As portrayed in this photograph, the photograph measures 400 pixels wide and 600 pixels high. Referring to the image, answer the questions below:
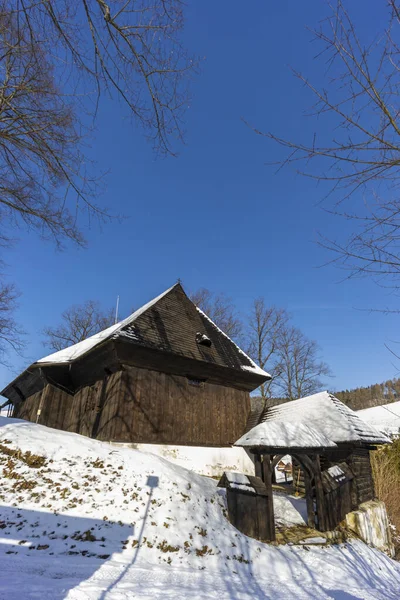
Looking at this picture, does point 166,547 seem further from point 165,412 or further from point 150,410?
point 165,412

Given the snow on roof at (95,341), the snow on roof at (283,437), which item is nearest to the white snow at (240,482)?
the snow on roof at (283,437)

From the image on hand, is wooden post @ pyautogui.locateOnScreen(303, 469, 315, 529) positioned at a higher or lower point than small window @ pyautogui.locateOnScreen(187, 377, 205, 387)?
lower

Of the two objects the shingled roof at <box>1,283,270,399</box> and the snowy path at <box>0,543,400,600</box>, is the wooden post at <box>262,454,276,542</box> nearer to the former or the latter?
the snowy path at <box>0,543,400,600</box>

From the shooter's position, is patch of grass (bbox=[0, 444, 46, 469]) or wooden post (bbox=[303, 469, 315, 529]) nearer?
patch of grass (bbox=[0, 444, 46, 469])

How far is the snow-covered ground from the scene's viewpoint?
4715mm

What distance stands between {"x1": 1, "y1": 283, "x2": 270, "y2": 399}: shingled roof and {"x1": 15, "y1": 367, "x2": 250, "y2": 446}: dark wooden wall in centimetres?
88

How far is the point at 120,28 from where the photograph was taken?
3621 mm

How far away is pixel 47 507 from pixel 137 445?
4.95 m

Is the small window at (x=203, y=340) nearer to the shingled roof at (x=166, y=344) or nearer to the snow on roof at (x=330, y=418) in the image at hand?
the shingled roof at (x=166, y=344)

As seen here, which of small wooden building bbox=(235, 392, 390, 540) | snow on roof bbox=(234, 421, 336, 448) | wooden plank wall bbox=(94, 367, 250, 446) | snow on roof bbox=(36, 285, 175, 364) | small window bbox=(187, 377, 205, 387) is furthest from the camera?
small window bbox=(187, 377, 205, 387)

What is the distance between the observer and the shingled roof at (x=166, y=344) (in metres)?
12.1

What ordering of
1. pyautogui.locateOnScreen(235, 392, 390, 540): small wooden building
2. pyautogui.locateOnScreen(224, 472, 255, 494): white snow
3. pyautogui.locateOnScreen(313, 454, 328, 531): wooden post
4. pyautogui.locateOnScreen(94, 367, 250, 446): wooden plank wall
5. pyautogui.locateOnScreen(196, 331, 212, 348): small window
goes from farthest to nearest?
pyautogui.locateOnScreen(196, 331, 212, 348): small window, pyautogui.locateOnScreen(94, 367, 250, 446): wooden plank wall, pyautogui.locateOnScreen(313, 454, 328, 531): wooden post, pyautogui.locateOnScreen(235, 392, 390, 540): small wooden building, pyautogui.locateOnScreen(224, 472, 255, 494): white snow

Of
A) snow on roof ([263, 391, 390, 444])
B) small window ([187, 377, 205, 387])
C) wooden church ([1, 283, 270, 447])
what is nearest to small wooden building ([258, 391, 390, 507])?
snow on roof ([263, 391, 390, 444])

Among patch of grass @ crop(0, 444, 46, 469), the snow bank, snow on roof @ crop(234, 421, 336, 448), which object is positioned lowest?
the snow bank
